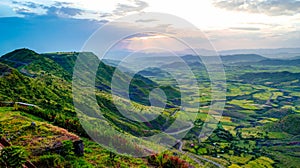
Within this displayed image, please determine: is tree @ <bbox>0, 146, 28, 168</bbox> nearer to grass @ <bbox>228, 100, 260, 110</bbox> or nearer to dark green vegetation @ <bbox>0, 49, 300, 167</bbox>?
dark green vegetation @ <bbox>0, 49, 300, 167</bbox>

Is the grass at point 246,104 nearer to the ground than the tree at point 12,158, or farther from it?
nearer to the ground

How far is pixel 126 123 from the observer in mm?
60781

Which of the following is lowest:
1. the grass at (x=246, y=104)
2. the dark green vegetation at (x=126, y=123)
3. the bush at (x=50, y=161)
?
the grass at (x=246, y=104)

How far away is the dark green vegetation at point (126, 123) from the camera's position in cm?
1287

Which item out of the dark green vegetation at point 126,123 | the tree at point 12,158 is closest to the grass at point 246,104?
the dark green vegetation at point 126,123

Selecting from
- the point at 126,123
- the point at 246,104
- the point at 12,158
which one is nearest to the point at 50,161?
the point at 12,158

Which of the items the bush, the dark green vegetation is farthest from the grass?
the bush

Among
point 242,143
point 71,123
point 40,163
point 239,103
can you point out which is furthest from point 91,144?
point 239,103

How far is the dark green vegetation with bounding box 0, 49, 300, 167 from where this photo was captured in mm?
12867

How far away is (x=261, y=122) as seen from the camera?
118 metres

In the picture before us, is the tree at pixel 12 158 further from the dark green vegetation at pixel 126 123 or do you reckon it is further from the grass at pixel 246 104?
the grass at pixel 246 104

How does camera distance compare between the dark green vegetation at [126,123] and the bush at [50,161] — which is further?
the dark green vegetation at [126,123]

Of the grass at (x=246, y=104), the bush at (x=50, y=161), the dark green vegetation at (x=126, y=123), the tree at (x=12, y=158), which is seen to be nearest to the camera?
the tree at (x=12, y=158)

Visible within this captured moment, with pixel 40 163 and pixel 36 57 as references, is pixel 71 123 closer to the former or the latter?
pixel 40 163
